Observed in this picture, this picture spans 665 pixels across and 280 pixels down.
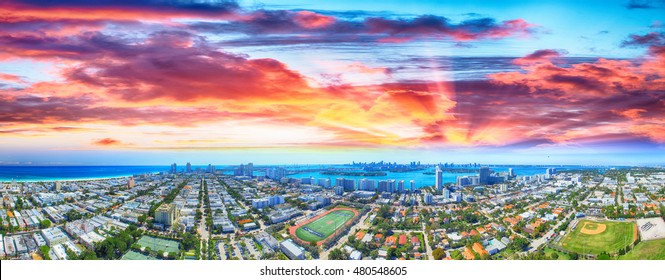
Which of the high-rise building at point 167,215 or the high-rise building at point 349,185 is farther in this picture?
the high-rise building at point 349,185

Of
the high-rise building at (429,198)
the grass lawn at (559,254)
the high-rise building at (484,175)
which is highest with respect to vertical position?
the high-rise building at (484,175)

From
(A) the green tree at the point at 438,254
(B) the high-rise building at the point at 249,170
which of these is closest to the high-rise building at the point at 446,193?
(A) the green tree at the point at 438,254

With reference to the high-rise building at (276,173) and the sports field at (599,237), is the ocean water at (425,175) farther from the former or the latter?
Answer: the sports field at (599,237)

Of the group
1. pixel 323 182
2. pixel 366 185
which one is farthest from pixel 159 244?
pixel 366 185

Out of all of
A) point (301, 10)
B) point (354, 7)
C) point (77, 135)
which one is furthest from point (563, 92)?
point (77, 135)

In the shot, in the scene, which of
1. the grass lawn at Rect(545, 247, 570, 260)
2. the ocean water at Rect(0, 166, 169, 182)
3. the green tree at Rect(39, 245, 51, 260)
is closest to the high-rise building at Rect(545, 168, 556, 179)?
the grass lawn at Rect(545, 247, 570, 260)

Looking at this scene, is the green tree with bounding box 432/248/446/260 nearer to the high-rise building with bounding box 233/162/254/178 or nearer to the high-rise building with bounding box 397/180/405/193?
the high-rise building with bounding box 397/180/405/193
